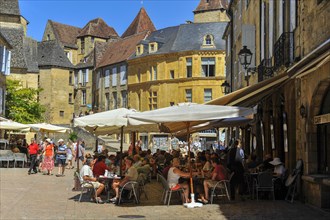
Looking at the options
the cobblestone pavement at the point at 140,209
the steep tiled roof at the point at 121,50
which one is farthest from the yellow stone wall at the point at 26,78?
the cobblestone pavement at the point at 140,209

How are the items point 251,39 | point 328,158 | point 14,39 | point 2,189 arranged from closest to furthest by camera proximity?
1. point 328,158
2. point 2,189
3. point 251,39
4. point 14,39

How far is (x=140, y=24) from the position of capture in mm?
85688

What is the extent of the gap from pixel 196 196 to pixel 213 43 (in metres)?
45.2

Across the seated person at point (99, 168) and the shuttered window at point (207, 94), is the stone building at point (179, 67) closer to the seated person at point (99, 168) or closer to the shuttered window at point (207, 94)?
the shuttered window at point (207, 94)

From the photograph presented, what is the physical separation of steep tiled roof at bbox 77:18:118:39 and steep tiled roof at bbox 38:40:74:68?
48.8 feet

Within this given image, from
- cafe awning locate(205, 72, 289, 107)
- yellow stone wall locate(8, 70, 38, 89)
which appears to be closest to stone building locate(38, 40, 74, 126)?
yellow stone wall locate(8, 70, 38, 89)

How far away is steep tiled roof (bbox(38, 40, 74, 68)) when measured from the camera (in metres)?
78.9

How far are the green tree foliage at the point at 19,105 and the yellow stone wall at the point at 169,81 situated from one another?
1289 cm

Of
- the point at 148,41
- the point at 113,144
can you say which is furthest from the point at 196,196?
the point at 148,41

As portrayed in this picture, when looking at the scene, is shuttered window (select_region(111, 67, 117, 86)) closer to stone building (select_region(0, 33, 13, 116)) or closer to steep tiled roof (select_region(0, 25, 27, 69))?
steep tiled roof (select_region(0, 25, 27, 69))

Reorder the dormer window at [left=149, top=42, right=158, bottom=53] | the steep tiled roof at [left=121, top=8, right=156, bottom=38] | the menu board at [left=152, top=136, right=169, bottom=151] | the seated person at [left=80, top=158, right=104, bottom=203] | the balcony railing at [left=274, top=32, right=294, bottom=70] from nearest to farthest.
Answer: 1. the seated person at [left=80, top=158, right=104, bottom=203]
2. the balcony railing at [left=274, top=32, right=294, bottom=70]
3. the menu board at [left=152, top=136, right=169, bottom=151]
4. the dormer window at [left=149, top=42, right=158, bottom=53]
5. the steep tiled roof at [left=121, top=8, right=156, bottom=38]

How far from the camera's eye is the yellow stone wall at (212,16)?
73.2 m

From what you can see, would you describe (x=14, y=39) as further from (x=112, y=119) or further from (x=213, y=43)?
(x=112, y=119)

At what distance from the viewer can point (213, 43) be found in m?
58.3
